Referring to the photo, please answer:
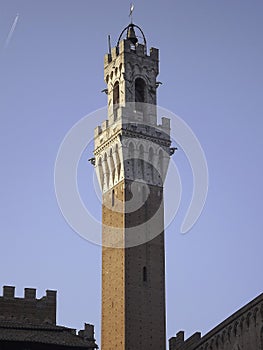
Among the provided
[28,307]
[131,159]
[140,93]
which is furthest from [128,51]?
[28,307]

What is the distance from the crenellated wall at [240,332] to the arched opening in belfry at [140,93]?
1561 centimetres

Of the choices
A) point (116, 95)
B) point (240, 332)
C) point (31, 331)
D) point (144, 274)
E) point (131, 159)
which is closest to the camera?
point (31, 331)

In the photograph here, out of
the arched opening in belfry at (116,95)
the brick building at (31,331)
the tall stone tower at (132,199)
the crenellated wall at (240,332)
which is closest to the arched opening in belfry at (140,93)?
the tall stone tower at (132,199)

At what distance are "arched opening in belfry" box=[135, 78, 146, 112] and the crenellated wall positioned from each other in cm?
1561

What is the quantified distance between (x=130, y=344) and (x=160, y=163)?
10517 millimetres

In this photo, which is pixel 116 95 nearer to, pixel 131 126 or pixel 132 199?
pixel 131 126

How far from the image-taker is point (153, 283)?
161 feet

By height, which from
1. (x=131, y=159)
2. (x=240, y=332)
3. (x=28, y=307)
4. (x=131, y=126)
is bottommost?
(x=240, y=332)

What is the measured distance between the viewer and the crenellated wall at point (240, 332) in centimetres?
3791

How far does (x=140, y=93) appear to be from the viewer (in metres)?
54.0

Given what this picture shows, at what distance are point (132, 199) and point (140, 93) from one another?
712 centimetres

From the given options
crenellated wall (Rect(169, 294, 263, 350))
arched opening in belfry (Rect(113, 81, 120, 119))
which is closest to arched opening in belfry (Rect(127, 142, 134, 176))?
arched opening in belfry (Rect(113, 81, 120, 119))

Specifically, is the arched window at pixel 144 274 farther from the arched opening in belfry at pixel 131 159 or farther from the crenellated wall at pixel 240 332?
the crenellated wall at pixel 240 332

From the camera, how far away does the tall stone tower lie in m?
48.0
